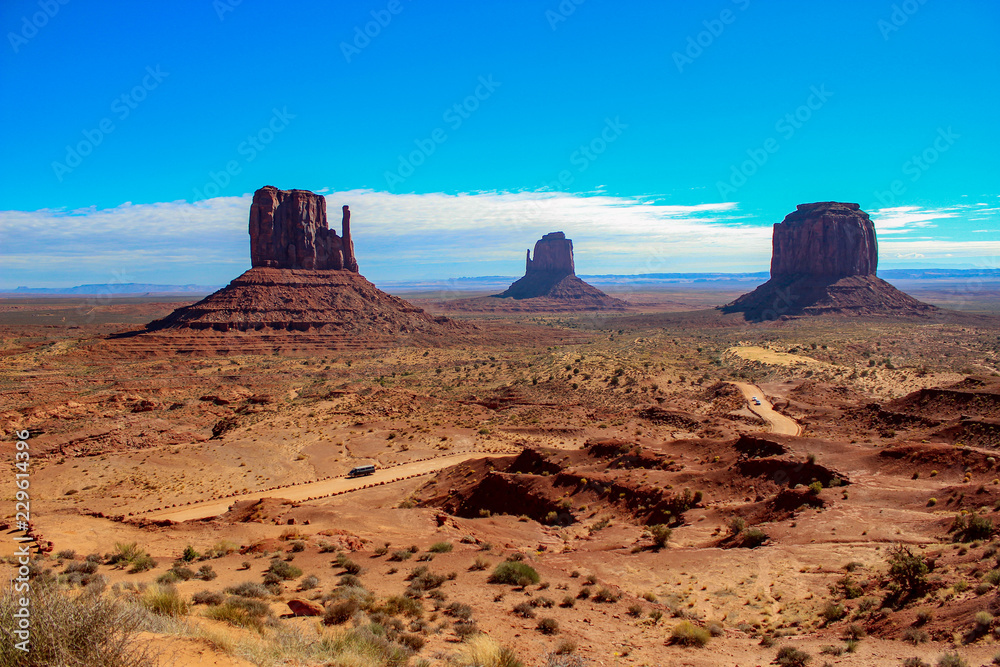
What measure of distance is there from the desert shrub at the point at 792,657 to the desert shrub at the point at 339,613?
8.07m

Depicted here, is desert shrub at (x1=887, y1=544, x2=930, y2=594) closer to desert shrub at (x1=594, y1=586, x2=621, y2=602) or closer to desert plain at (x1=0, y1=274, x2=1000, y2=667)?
desert plain at (x1=0, y1=274, x2=1000, y2=667)

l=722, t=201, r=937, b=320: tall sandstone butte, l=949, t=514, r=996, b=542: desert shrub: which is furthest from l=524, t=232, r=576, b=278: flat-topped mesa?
l=949, t=514, r=996, b=542: desert shrub

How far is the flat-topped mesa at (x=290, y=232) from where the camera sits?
8875 centimetres

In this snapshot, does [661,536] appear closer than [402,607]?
No

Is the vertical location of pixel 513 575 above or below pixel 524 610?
below

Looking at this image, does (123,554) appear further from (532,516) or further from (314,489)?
(532,516)

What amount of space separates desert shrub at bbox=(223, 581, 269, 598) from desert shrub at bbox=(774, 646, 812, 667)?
10.3 m

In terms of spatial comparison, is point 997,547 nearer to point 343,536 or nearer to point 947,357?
point 343,536

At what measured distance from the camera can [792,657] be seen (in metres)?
10.0

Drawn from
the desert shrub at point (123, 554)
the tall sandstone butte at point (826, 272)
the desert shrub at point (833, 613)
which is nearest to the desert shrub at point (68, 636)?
the desert shrub at point (123, 554)

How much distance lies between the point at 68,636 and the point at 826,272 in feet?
442

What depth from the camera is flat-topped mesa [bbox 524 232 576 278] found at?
625 feet

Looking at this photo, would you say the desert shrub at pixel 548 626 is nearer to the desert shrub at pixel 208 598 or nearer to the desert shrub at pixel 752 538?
the desert shrub at pixel 208 598

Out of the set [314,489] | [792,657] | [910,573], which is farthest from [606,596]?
[314,489]
